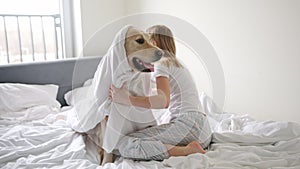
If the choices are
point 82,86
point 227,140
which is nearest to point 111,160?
point 82,86

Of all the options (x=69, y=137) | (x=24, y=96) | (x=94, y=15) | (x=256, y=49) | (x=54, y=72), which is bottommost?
(x=69, y=137)

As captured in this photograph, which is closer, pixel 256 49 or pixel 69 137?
pixel 69 137

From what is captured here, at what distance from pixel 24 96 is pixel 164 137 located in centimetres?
118

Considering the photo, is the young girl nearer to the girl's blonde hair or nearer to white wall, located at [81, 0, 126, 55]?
the girl's blonde hair

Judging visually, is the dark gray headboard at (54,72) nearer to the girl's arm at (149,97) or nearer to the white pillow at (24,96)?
the white pillow at (24,96)

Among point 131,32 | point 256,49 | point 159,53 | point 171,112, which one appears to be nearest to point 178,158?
point 171,112

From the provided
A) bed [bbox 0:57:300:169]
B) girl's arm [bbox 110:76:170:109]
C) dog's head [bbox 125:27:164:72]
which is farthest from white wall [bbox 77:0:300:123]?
dog's head [bbox 125:27:164:72]

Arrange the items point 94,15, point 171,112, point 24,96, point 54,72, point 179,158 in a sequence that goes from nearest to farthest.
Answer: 1. point 179,158
2. point 171,112
3. point 24,96
4. point 54,72
5. point 94,15

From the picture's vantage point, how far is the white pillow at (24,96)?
2.06m

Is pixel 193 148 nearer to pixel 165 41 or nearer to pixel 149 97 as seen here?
pixel 149 97

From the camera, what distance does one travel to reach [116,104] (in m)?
1.46

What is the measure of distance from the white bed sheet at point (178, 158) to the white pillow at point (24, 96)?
0.19 meters

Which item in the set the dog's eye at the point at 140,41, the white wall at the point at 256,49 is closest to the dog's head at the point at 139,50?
the dog's eye at the point at 140,41

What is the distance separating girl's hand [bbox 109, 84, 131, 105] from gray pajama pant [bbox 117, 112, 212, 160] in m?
0.18
